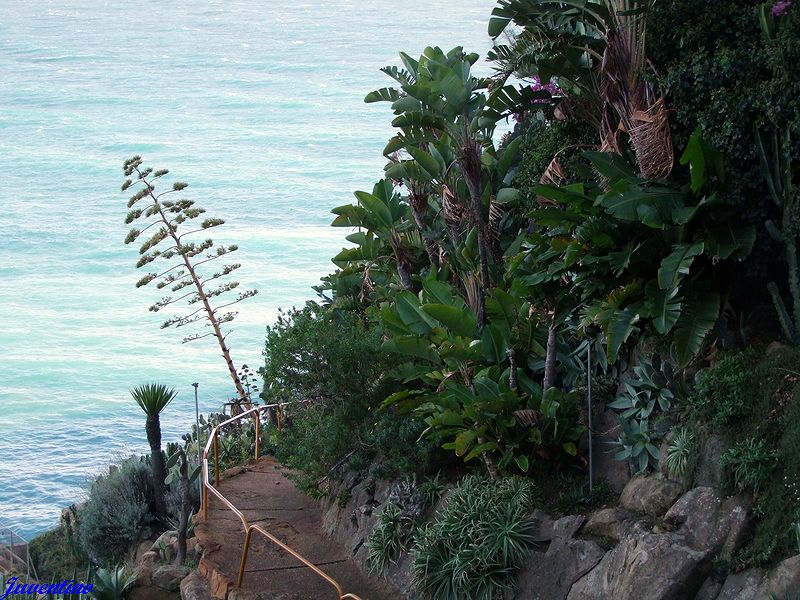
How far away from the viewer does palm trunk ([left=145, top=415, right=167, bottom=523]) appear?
1441cm

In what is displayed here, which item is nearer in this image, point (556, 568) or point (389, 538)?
point (556, 568)

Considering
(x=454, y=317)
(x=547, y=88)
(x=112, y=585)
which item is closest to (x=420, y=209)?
(x=547, y=88)

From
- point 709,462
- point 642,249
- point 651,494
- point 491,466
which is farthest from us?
point 491,466

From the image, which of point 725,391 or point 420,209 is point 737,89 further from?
point 420,209

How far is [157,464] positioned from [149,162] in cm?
3673

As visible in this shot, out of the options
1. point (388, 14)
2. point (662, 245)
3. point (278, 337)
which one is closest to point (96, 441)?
point (278, 337)

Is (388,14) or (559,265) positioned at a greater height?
(388,14)

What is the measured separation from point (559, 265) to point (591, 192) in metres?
0.79

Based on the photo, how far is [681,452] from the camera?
330 inches

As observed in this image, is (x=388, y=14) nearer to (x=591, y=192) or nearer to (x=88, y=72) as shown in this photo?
(x=88, y=72)

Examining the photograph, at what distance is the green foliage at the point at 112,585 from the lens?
38.1 ft

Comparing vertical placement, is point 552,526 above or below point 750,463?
below

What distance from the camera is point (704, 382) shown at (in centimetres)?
855

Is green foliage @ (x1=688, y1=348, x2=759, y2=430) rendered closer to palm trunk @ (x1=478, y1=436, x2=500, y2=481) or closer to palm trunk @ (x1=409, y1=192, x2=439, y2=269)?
palm trunk @ (x1=478, y1=436, x2=500, y2=481)
